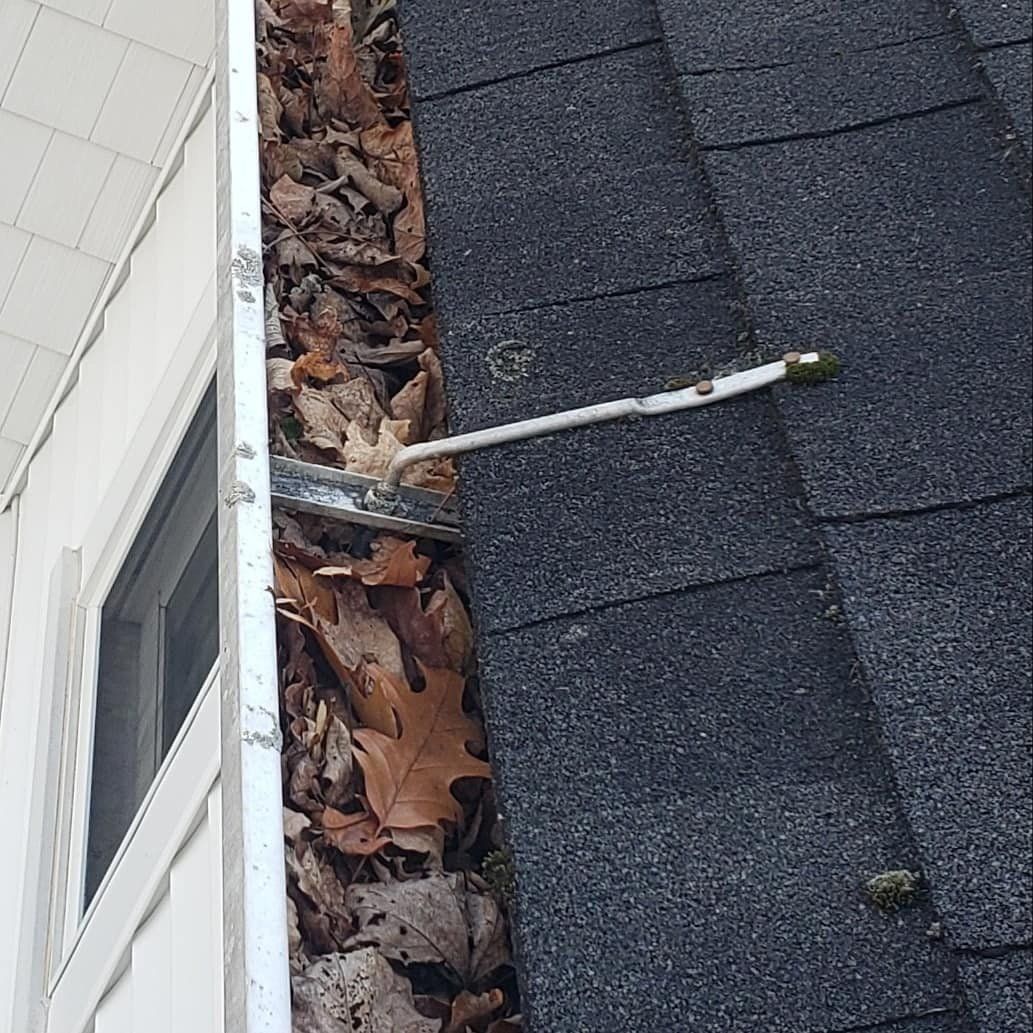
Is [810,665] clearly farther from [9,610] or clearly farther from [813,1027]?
[9,610]

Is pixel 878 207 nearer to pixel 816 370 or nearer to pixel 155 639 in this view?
pixel 816 370

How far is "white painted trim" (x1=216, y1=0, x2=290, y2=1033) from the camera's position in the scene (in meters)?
1.42

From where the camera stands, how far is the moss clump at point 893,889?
1295 mm

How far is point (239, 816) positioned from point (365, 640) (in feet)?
1.15

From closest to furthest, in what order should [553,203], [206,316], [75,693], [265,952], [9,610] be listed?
[265,952] < [553,203] < [206,316] < [75,693] < [9,610]

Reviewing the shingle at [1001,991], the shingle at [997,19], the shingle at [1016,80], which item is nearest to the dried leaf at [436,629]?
the shingle at [1001,991]

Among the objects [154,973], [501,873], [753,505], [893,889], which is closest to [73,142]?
[154,973]

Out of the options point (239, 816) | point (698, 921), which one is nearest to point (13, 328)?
point (239, 816)

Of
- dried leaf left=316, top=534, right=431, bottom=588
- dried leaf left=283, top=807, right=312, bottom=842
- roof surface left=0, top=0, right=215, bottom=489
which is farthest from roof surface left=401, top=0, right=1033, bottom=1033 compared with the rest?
roof surface left=0, top=0, right=215, bottom=489

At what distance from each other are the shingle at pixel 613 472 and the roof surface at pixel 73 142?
2088 millimetres

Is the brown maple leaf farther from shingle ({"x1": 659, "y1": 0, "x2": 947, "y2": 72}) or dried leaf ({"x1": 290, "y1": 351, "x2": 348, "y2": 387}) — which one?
shingle ({"x1": 659, "y1": 0, "x2": 947, "y2": 72})

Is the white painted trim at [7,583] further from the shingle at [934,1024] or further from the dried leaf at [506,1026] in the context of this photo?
the shingle at [934,1024]

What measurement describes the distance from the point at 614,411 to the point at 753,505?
0.21 metres

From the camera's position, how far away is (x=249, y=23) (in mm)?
2416
